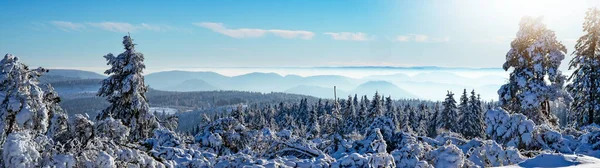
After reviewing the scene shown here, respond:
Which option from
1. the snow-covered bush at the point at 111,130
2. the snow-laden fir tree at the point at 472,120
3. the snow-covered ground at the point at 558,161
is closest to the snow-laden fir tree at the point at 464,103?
the snow-laden fir tree at the point at 472,120

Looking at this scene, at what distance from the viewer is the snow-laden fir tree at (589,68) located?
23.5 meters

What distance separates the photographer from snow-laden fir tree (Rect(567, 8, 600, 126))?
23500 mm

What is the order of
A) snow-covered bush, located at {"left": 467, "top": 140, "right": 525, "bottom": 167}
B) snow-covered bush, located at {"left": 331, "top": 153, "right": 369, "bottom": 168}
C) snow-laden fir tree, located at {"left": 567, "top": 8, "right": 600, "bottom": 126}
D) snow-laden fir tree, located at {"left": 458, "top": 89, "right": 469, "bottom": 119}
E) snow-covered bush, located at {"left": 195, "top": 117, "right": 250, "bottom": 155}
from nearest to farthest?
snow-covered bush, located at {"left": 331, "top": 153, "right": 369, "bottom": 168} → snow-covered bush, located at {"left": 467, "top": 140, "right": 525, "bottom": 167} → snow-covered bush, located at {"left": 195, "top": 117, "right": 250, "bottom": 155} → snow-laden fir tree, located at {"left": 567, "top": 8, "right": 600, "bottom": 126} → snow-laden fir tree, located at {"left": 458, "top": 89, "right": 469, "bottom": 119}

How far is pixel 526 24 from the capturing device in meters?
20.6

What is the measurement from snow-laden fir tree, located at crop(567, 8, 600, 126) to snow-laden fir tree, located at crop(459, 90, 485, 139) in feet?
92.3

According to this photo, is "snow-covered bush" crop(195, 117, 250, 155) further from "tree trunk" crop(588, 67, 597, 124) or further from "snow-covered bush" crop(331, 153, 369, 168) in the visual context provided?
"tree trunk" crop(588, 67, 597, 124)

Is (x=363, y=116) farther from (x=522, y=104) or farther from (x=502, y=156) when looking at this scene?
(x=502, y=156)

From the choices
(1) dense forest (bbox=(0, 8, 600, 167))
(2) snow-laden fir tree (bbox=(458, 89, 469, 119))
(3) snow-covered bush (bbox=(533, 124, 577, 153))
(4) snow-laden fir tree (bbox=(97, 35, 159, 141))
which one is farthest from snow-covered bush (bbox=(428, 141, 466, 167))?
(2) snow-laden fir tree (bbox=(458, 89, 469, 119))

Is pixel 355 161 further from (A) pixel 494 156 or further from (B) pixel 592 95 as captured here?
(B) pixel 592 95

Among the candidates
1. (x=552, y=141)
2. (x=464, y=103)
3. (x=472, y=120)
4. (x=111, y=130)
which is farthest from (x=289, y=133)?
(x=464, y=103)

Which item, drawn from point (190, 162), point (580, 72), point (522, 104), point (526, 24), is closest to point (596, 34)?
point (580, 72)

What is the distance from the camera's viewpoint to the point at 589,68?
24234 mm

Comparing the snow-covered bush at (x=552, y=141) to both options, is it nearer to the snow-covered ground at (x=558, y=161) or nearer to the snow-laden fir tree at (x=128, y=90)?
the snow-covered ground at (x=558, y=161)

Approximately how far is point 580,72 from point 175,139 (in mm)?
26260
